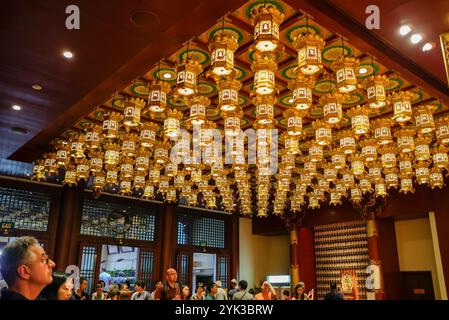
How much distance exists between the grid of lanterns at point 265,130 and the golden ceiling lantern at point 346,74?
0.01 m

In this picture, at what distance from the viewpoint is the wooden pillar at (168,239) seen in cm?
1281

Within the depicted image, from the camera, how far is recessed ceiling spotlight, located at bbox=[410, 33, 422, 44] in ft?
13.8

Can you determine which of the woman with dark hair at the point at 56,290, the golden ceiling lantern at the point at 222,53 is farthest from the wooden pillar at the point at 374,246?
the woman with dark hair at the point at 56,290

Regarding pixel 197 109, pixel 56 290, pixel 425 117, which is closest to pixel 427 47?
pixel 425 117

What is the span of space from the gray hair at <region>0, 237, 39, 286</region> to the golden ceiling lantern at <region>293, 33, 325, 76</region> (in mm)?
3257

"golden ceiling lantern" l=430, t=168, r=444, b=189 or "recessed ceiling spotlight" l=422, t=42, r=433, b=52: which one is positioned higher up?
"recessed ceiling spotlight" l=422, t=42, r=433, b=52

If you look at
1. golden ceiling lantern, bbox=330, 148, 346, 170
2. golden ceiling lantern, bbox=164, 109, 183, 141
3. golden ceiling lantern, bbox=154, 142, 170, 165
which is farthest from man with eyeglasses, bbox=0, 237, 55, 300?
golden ceiling lantern, bbox=330, 148, 346, 170

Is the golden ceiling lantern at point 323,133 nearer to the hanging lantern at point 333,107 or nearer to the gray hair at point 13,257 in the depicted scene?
the hanging lantern at point 333,107

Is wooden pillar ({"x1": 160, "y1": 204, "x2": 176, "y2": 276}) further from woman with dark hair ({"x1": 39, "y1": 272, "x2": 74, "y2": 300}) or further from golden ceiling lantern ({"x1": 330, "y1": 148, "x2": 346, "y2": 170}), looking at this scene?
woman with dark hair ({"x1": 39, "y1": 272, "x2": 74, "y2": 300})

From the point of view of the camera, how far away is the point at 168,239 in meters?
13.0

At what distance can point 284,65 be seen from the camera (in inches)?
225

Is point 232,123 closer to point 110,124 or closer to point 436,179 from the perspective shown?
point 110,124

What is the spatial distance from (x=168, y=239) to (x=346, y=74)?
964cm

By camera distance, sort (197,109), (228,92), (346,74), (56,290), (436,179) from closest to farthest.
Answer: (56,290) → (346,74) → (228,92) → (197,109) → (436,179)
